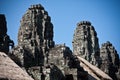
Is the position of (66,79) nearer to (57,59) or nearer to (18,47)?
(57,59)

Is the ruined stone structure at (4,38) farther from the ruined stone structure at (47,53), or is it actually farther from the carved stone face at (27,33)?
the carved stone face at (27,33)

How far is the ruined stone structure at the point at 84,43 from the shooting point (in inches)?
2074

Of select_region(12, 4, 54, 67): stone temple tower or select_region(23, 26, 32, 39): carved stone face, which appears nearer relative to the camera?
select_region(12, 4, 54, 67): stone temple tower

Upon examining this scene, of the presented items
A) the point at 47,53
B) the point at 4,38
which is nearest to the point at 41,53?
the point at 47,53

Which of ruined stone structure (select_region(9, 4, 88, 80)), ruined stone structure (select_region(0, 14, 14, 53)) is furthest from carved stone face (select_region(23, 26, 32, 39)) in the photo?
ruined stone structure (select_region(0, 14, 14, 53))

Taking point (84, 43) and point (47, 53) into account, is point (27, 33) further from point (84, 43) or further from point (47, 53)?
point (84, 43)

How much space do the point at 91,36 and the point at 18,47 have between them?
2700 cm

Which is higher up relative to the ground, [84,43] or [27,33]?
[27,33]

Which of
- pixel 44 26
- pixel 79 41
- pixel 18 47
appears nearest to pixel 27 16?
pixel 44 26

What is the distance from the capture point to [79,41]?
5284cm

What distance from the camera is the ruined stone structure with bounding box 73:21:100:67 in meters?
52.7

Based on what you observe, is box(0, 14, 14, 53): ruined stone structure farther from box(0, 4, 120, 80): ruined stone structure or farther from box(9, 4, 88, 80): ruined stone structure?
box(9, 4, 88, 80): ruined stone structure

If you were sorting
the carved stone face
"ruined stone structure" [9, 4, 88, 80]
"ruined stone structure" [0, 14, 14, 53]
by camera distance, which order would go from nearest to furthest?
"ruined stone structure" [9, 4, 88, 80], "ruined stone structure" [0, 14, 14, 53], the carved stone face

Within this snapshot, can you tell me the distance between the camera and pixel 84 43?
174 feet
